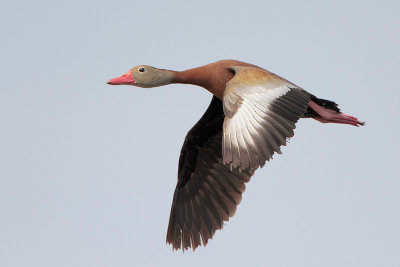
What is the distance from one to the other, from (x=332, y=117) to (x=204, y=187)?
7.64ft

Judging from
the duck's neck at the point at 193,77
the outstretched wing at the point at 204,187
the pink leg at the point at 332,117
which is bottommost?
the outstretched wing at the point at 204,187

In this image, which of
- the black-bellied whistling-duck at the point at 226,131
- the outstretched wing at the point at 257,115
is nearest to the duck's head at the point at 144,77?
the black-bellied whistling-duck at the point at 226,131

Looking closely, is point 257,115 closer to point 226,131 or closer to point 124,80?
point 226,131

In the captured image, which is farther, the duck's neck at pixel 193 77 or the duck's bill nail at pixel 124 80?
the duck's bill nail at pixel 124 80

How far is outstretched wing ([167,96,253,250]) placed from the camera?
34.6 feet

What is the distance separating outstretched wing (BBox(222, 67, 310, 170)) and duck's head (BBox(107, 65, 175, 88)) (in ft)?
3.63

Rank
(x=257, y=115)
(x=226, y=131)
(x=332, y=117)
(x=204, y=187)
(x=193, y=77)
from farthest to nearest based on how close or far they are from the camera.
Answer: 1. (x=204, y=187)
2. (x=332, y=117)
3. (x=193, y=77)
4. (x=257, y=115)
5. (x=226, y=131)

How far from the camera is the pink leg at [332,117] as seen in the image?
946cm

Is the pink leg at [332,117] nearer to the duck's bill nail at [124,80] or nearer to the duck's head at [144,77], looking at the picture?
the duck's head at [144,77]

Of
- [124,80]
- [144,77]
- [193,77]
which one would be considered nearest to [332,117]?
[193,77]

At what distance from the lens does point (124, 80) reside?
30.9ft

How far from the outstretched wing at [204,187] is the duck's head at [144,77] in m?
1.19

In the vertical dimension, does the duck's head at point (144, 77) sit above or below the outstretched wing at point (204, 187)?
above

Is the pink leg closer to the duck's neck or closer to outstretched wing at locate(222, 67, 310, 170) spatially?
outstretched wing at locate(222, 67, 310, 170)
